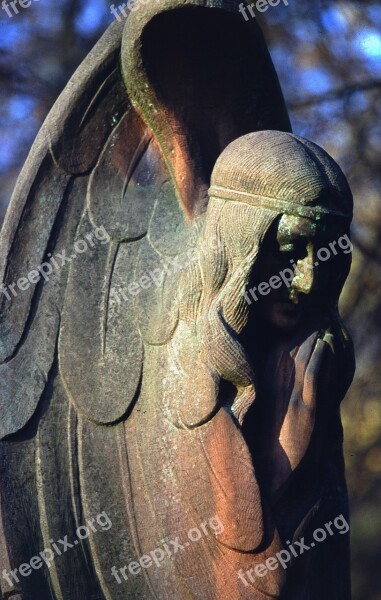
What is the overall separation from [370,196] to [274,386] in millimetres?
3097

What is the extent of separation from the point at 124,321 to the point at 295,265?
1.13 ft

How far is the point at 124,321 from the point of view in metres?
2.00

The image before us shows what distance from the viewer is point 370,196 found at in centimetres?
487

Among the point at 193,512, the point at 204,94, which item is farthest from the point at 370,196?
the point at 193,512
